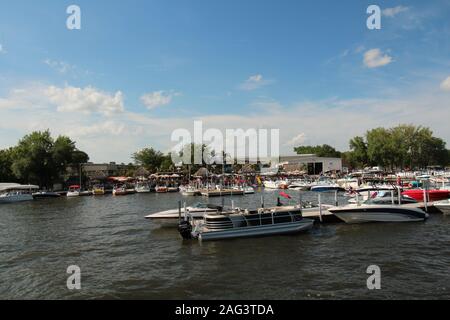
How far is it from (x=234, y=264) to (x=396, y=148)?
13162cm

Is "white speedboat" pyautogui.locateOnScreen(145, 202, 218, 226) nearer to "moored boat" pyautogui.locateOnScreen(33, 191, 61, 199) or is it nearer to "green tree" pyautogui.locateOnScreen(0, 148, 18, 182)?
"moored boat" pyautogui.locateOnScreen(33, 191, 61, 199)

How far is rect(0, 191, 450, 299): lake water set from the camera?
53.7ft

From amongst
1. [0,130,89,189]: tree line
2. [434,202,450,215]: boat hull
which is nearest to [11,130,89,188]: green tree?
[0,130,89,189]: tree line

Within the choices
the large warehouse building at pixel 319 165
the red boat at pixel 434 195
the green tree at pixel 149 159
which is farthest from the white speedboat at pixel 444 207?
the green tree at pixel 149 159

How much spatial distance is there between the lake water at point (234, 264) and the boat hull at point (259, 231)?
21.5 inches

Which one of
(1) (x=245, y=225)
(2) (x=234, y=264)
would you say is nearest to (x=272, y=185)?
(1) (x=245, y=225)

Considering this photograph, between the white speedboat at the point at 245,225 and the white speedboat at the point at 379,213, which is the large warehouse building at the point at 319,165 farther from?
the white speedboat at the point at 245,225

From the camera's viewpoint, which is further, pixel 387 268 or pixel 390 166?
pixel 390 166

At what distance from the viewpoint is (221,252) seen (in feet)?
75.7

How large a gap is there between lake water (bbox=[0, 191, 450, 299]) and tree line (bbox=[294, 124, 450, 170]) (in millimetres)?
109252
